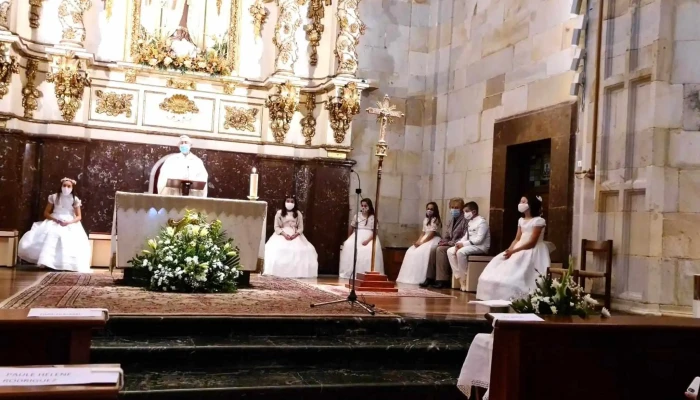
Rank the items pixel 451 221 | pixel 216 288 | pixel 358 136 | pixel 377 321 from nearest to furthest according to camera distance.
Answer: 1. pixel 377 321
2. pixel 216 288
3. pixel 451 221
4. pixel 358 136

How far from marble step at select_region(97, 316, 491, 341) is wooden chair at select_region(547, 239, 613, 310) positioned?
1767 mm

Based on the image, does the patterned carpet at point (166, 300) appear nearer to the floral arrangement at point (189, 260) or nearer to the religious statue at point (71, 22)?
→ the floral arrangement at point (189, 260)

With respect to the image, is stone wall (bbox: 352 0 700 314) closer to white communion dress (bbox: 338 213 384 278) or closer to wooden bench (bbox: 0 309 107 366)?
white communion dress (bbox: 338 213 384 278)

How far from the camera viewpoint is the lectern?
870cm

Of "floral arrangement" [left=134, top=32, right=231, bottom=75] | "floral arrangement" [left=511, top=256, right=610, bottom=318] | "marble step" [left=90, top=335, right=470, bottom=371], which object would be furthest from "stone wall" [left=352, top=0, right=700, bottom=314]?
"floral arrangement" [left=511, top=256, right=610, bottom=318]

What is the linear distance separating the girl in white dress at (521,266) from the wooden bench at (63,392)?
6528mm

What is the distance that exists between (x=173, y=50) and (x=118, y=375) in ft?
31.4

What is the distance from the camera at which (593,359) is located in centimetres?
369

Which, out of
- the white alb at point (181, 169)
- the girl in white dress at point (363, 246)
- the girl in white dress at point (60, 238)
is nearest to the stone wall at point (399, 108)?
the girl in white dress at point (363, 246)

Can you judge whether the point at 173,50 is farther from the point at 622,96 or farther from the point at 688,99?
the point at 688,99

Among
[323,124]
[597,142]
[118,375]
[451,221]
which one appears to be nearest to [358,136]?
[323,124]

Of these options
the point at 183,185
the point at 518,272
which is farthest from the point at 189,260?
the point at 518,272

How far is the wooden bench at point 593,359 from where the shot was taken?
11.6 ft

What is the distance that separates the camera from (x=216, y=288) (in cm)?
766
